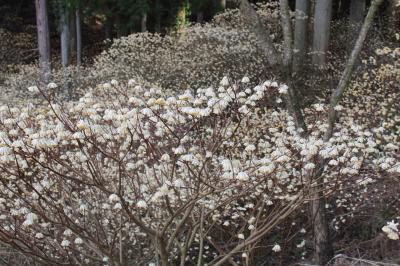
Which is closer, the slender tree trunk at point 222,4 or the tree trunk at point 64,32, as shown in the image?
the tree trunk at point 64,32

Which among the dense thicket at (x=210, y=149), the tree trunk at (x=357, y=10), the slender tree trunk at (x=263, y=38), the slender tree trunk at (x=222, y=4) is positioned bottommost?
the dense thicket at (x=210, y=149)

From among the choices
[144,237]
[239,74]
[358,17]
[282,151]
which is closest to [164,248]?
[282,151]

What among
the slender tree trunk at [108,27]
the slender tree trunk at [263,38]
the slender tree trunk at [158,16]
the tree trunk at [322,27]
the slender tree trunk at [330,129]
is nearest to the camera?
the slender tree trunk at [330,129]

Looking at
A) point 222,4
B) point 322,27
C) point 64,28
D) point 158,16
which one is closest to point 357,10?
point 322,27

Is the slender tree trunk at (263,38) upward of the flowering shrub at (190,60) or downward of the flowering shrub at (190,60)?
upward

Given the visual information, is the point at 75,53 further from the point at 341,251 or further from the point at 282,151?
the point at 282,151

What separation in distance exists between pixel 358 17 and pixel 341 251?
7379mm

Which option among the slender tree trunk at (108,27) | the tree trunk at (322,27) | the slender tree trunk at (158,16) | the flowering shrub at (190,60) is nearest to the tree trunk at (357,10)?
the tree trunk at (322,27)

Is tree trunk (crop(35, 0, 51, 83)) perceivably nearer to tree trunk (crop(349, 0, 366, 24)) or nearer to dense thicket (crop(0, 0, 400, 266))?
dense thicket (crop(0, 0, 400, 266))

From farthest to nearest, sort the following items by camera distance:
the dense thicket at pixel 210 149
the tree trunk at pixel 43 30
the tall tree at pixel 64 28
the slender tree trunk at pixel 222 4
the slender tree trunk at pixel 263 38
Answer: the slender tree trunk at pixel 222 4 < the tall tree at pixel 64 28 < the tree trunk at pixel 43 30 < the slender tree trunk at pixel 263 38 < the dense thicket at pixel 210 149

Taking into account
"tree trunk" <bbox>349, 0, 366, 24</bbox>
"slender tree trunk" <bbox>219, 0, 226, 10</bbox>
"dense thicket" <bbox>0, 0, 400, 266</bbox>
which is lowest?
"dense thicket" <bbox>0, 0, 400, 266</bbox>

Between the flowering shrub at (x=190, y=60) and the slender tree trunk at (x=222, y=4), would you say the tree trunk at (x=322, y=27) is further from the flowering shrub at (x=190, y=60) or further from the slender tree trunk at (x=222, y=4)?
the slender tree trunk at (x=222, y=4)

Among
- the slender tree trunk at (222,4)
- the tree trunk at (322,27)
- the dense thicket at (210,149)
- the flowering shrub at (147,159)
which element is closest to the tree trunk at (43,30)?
the dense thicket at (210,149)

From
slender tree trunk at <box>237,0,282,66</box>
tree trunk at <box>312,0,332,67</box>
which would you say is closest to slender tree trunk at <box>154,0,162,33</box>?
tree trunk at <box>312,0,332,67</box>
